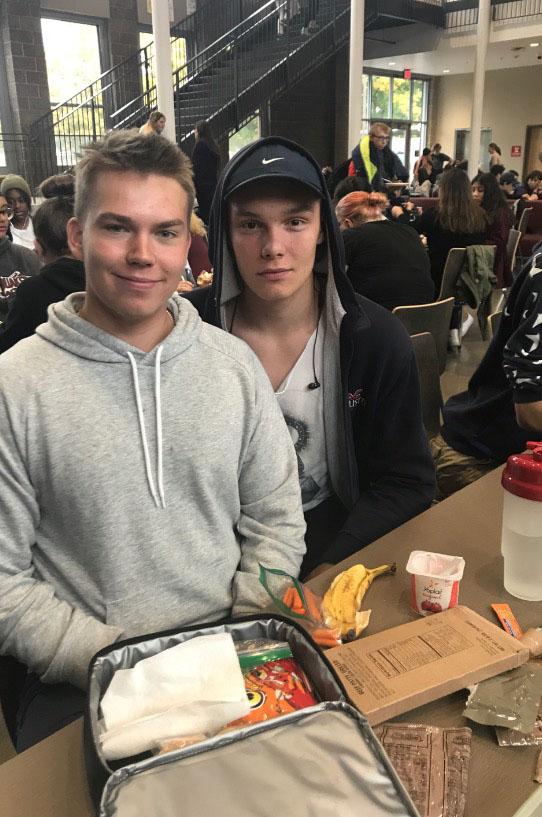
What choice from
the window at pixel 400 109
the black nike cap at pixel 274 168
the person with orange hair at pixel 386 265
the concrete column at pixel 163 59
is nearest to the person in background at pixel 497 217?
the person with orange hair at pixel 386 265

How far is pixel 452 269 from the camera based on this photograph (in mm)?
4879

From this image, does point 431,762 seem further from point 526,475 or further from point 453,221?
point 453,221

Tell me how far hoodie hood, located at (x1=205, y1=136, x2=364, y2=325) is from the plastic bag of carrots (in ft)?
2.39

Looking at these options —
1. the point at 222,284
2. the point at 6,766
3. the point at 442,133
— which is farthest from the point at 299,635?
the point at 442,133

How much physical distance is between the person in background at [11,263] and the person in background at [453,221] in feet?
9.58

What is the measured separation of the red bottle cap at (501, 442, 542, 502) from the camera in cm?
100

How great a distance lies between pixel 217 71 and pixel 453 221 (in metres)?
7.54

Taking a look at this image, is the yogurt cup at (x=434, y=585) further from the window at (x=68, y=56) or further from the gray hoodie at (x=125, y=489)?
the window at (x=68, y=56)

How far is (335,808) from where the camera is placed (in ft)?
1.88

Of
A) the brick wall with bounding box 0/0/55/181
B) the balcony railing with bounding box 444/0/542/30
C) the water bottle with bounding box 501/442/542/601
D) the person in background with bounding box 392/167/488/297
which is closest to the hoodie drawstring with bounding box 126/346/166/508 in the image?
the water bottle with bounding box 501/442/542/601

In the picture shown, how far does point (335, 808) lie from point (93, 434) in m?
0.67

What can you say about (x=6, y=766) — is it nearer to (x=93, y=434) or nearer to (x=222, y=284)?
(x=93, y=434)

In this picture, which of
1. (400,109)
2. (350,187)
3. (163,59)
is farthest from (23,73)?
(400,109)

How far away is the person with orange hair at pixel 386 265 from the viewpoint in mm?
3518
